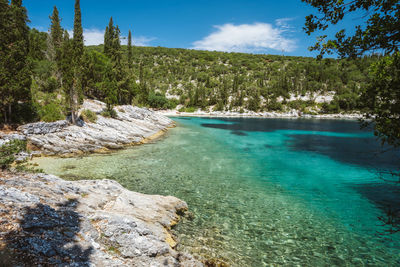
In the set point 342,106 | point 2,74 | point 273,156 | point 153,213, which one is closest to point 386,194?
point 273,156

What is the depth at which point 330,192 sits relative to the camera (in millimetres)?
15781

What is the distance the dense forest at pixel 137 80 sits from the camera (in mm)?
21703

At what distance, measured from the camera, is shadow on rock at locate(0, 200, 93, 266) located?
4.86 m

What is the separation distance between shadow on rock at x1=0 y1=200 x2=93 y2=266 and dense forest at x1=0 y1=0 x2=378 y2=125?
28.6 feet

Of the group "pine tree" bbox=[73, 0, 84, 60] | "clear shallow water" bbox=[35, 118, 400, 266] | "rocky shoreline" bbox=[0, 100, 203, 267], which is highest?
"pine tree" bbox=[73, 0, 84, 60]

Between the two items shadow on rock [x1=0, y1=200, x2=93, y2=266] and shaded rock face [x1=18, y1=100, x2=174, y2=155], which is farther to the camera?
shaded rock face [x1=18, y1=100, x2=174, y2=155]

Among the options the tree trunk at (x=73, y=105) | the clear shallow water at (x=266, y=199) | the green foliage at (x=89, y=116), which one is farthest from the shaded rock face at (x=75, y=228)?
the green foliage at (x=89, y=116)

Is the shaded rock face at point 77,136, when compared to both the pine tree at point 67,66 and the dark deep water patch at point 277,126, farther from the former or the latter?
the dark deep water patch at point 277,126

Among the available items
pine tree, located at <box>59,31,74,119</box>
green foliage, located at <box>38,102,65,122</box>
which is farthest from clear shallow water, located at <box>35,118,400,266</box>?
pine tree, located at <box>59,31,74,119</box>

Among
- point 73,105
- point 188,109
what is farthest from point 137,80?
point 73,105

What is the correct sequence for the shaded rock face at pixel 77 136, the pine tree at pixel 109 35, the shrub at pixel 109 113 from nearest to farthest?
the shaded rock face at pixel 77 136 < the shrub at pixel 109 113 < the pine tree at pixel 109 35

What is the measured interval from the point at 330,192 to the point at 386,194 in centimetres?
433

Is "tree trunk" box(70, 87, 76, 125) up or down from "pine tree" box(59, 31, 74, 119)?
down

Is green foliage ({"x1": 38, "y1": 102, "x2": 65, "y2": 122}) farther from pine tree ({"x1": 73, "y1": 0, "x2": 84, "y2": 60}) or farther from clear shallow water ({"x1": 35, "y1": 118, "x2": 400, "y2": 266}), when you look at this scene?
pine tree ({"x1": 73, "y1": 0, "x2": 84, "y2": 60})
